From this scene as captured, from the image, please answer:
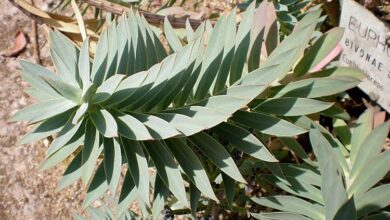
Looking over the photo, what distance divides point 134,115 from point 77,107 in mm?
94

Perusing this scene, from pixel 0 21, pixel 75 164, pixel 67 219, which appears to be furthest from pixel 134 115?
pixel 0 21

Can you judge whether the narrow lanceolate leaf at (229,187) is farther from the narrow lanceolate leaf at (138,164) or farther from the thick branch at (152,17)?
the thick branch at (152,17)

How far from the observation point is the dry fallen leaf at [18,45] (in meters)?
2.02

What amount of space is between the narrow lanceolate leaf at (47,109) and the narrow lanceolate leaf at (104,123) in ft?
0.14

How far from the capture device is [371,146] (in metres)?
0.90

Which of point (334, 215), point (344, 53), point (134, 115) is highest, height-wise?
point (344, 53)

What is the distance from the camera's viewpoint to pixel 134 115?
811mm

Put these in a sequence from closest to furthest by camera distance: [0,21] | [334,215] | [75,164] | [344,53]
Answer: [334,215] < [75,164] < [344,53] < [0,21]

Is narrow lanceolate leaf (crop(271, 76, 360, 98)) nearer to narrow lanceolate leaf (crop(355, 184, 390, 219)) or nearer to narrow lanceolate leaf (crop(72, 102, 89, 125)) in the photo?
narrow lanceolate leaf (crop(355, 184, 390, 219))

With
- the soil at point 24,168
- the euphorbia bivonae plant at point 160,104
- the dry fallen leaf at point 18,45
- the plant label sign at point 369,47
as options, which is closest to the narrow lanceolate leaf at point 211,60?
the euphorbia bivonae plant at point 160,104

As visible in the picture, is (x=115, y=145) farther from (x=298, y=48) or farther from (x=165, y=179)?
(x=298, y=48)

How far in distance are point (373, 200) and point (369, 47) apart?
477 millimetres

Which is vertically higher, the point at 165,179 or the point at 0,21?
the point at 0,21

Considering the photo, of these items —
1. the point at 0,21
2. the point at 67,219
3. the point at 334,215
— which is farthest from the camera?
the point at 0,21
